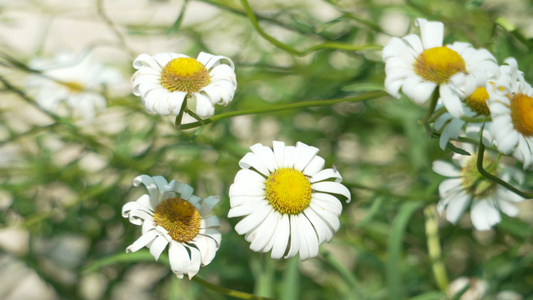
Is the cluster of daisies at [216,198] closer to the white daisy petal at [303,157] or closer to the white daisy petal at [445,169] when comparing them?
the white daisy petal at [303,157]

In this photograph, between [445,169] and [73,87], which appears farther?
[73,87]

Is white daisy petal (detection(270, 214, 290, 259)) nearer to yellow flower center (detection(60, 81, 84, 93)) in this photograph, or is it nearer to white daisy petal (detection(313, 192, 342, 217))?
white daisy petal (detection(313, 192, 342, 217))

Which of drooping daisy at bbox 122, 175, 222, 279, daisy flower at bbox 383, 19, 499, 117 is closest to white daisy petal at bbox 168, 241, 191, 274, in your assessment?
drooping daisy at bbox 122, 175, 222, 279

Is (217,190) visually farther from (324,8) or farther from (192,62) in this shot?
(324,8)

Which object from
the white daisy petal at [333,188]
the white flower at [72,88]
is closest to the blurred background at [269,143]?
the white flower at [72,88]

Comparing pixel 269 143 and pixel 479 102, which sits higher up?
pixel 479 102

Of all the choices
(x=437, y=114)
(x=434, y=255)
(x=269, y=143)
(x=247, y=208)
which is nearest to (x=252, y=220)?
(x=247, y=208)

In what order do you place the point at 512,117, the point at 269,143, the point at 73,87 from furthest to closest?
the point at 269,143, the point at 73,87, the point at 512,117

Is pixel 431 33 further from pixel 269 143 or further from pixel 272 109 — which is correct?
pixel 269 143
